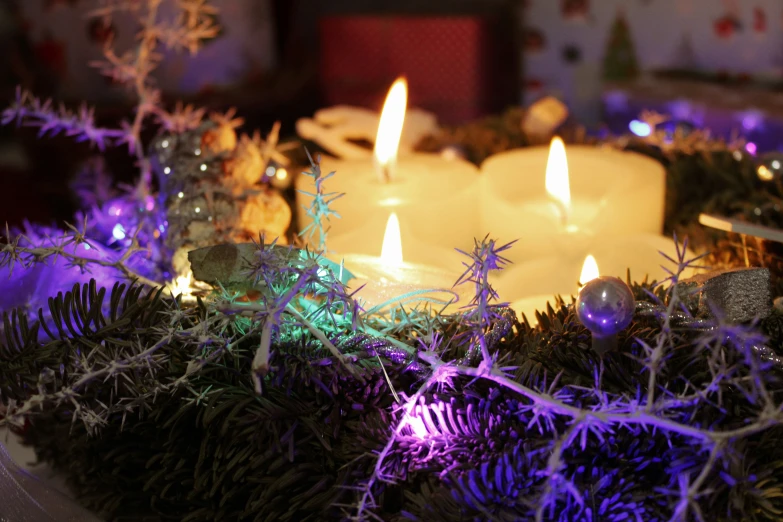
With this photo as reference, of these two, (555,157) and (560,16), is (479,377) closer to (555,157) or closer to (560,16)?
(555,157)

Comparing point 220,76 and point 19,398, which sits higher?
point 220,76

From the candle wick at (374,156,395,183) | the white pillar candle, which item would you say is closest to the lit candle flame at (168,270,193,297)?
the white pillar candle

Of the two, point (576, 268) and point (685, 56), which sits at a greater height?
point (685, 56)

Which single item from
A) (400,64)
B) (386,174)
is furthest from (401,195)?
(400,64)

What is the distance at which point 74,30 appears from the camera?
1354 millimetres

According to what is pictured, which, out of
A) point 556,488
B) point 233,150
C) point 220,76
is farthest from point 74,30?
point 556,488

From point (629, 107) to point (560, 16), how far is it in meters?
0.35

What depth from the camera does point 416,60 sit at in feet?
4.78

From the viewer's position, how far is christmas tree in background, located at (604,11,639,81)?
5.41 ft

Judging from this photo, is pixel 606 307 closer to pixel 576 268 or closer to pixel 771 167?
pixel 576 268

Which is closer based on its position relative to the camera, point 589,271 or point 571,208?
point 589,271

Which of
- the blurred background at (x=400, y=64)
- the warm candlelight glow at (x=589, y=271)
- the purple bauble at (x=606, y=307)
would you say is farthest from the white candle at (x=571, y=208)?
the blurred background at (x=400, y=64)

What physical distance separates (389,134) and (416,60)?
742 millimetres

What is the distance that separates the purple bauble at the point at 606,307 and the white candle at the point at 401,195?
249mm
